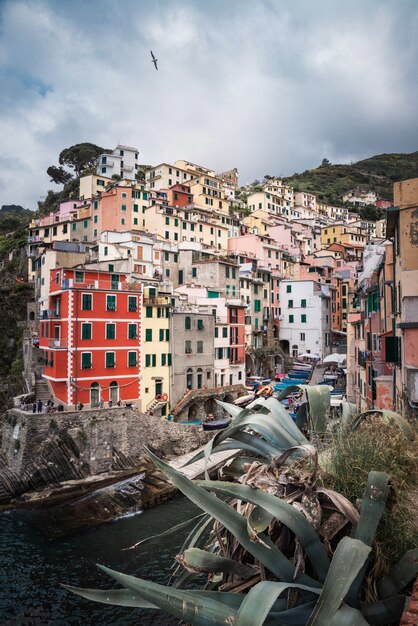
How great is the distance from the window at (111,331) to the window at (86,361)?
221cm

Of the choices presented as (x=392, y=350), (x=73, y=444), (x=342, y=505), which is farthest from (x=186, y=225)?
(x=342, y=505)

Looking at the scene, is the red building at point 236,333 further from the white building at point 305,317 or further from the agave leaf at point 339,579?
the agave leaf at point 339,579

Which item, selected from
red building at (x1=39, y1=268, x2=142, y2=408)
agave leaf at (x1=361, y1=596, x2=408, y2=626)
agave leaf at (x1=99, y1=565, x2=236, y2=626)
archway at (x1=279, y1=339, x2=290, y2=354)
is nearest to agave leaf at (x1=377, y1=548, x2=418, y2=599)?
agave leaf at (x1=361, y1=596, x2=408, y2=626)

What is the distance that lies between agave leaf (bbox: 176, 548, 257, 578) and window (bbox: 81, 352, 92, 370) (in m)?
30.1

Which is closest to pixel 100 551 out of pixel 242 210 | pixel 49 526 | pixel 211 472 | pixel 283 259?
pixel 49 526

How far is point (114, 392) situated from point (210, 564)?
31.5 m

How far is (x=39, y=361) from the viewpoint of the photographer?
128ft

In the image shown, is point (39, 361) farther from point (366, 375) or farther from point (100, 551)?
point (366, 375)

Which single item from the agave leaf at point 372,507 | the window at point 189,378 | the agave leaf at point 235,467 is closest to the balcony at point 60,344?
the window at point 189,378

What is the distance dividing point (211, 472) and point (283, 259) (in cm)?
6567

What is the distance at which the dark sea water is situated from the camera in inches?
619

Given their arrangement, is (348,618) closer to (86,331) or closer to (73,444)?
(73,444)

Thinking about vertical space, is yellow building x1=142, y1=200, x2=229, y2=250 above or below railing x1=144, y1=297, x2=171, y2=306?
above

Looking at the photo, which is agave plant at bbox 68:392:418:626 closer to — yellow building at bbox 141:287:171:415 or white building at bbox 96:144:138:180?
yellow building at bbox 141:287:171:415
